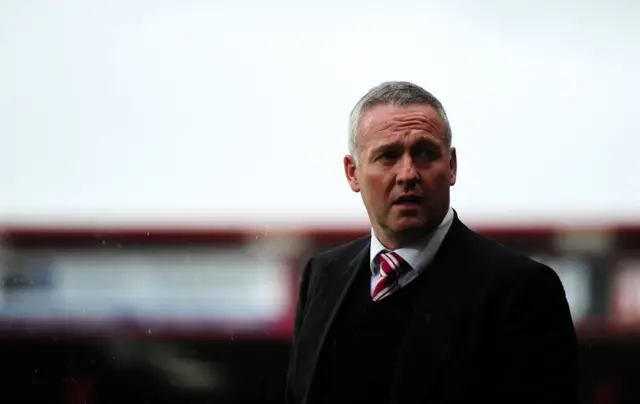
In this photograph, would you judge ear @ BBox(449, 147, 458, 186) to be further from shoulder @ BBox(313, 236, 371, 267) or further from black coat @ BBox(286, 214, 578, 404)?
shoulder @ BBox(313, 236, 371, 267)

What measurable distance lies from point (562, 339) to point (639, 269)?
4.96ft

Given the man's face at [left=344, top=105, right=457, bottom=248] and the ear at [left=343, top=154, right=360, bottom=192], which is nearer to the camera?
the man's face at [left=344, top=105, right=457, bottom=248]

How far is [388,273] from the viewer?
932 millimetres

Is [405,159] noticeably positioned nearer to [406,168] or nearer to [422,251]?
[406,168]

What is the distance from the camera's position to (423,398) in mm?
829

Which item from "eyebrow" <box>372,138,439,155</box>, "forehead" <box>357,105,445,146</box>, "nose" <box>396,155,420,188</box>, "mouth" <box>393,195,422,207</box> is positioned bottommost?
"mouth" <box>393,195,422,207</box>

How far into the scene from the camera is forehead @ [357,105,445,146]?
875 millimetres

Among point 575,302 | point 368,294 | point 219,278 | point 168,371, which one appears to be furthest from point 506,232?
point 368,294

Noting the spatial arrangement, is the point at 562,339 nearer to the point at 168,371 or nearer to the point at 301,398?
the point at 301,398

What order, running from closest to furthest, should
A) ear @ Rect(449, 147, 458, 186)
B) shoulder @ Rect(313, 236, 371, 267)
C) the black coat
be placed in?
1. the black coat
2. ear @ Rect(449, 147, 458, 186)
3. shoulder @ Rect(313, 236, 371, 267)

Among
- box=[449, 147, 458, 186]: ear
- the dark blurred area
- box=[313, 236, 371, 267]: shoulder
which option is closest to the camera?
box=[449, 147, 458, 186]: ear

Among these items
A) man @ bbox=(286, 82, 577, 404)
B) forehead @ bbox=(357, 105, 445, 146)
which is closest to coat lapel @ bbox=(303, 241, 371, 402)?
man @ bbox=(286, 82, 577, 404)

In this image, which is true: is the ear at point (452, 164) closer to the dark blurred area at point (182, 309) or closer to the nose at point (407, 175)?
the nose at point (407, 175)

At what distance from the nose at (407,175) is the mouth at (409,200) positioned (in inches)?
0.6
